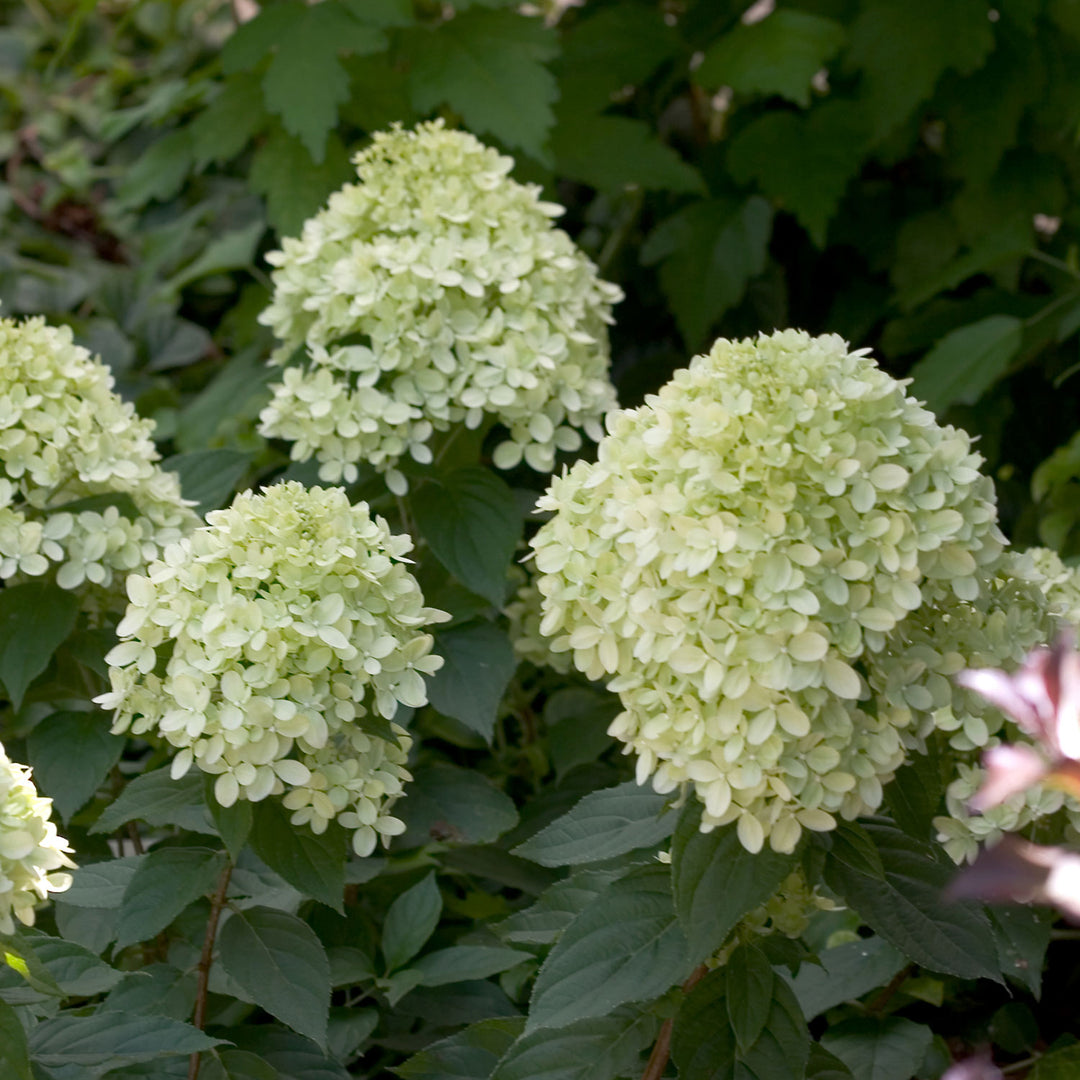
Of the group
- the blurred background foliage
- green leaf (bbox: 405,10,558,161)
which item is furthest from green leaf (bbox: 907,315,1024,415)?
green leaf (bbox: 405,10,558,161)

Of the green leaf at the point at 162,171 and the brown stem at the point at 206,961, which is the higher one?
the green leaf at the point at 162,171

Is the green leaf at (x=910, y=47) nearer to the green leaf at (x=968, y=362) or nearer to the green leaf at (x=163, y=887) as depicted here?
the green leaf at (x=968, y=362)

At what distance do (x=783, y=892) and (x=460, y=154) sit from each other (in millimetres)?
1055

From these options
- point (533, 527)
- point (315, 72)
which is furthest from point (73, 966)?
point (315, 72)

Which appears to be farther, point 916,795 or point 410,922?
point 410,922

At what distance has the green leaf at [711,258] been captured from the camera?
2.69 meters

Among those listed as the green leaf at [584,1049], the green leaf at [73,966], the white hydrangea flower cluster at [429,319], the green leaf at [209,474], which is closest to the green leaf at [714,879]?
the green leaf at [584,1049]

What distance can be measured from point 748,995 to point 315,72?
1.64 metres

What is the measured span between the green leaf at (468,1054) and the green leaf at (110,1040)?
0.27m

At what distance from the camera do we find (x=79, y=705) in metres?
1.82

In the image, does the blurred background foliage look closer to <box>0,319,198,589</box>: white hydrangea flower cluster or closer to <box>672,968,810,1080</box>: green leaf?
<box>0,319,198,589</box>: white hydrangea flower cluster

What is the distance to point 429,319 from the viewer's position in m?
1.68

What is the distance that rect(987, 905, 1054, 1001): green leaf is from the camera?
139 centimetres

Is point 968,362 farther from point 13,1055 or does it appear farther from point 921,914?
point 13,1055
